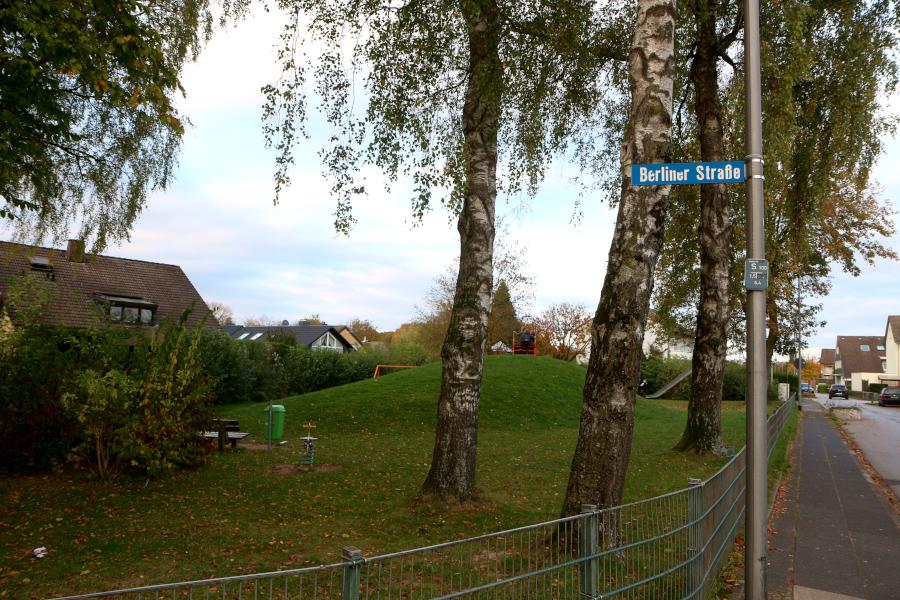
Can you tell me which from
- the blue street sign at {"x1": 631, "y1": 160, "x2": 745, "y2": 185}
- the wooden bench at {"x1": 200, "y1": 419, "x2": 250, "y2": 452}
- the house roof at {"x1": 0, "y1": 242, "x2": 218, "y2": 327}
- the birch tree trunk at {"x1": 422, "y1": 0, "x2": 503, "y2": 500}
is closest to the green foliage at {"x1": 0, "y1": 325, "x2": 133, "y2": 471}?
the wooden bench at {"x1": 200, "y1": 419, "x2": 250, "y2": 452}

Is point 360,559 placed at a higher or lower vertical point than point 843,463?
higher

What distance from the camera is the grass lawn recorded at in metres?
6.86

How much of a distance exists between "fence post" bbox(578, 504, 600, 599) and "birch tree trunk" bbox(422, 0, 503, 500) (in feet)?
17.5

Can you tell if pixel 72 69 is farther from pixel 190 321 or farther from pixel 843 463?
pixel 190 321

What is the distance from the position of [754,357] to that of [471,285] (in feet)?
14.6

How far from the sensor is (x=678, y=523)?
4.99 metres

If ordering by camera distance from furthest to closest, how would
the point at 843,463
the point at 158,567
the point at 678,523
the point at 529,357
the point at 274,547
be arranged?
the point at 529,357 → the point at 843,463 → the point at 274,547 → the point at 158,567 → the point at 678,523

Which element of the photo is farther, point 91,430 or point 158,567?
point 91,430

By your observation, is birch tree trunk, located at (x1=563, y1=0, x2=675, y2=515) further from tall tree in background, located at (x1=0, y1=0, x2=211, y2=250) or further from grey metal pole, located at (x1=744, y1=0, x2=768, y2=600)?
tall tree in background, located at (x1=0, y1=0, x2=211, y2=250)

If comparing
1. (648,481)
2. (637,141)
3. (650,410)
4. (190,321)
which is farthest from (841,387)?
(637,141)

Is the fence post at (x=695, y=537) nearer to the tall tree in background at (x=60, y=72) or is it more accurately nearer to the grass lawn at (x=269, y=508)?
the grass lawn at (x=269, y=508)

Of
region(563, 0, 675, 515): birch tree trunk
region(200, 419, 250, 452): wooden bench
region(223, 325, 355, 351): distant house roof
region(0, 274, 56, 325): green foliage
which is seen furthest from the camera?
region(223, 325, 355, 351): distant house roof

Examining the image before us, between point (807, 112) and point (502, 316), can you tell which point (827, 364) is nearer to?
point (502, 316)

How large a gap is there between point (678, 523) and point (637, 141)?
363 cm
